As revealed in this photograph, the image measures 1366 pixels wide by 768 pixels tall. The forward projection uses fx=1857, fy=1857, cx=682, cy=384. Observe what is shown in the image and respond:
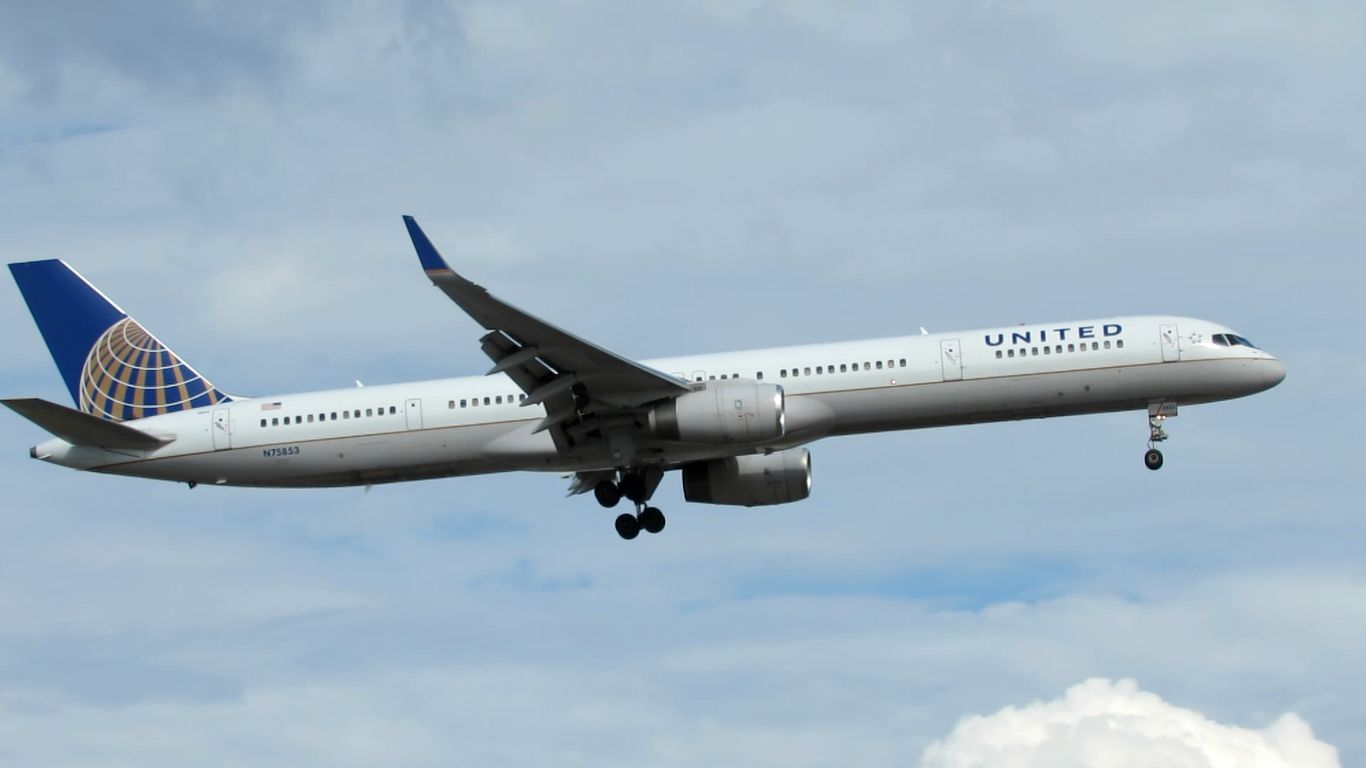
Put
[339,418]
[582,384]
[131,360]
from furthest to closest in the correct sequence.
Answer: [131,360], [339,418], [582,384]

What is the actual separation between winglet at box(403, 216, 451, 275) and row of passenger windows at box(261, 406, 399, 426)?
9.73m

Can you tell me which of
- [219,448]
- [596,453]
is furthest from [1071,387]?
[219,448]

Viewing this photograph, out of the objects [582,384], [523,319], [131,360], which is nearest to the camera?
[523,319]

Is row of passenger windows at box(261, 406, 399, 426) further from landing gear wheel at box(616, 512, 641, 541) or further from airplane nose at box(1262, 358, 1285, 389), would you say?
airplane nose at box(1262, 358, 1285, 389)

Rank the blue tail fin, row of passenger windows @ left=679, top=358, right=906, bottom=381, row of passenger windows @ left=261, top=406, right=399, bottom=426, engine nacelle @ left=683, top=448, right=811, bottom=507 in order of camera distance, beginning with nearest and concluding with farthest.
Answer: row of passenger windows @ left=679, top=358, right=906, bottom=381
row of passenger windows @ left=261, top=406, right=399, bottom=426
engine nacelle @ left=683, top=448, right=811, bottom=507
the blue tail fin

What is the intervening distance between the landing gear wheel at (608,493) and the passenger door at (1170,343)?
1491 cm

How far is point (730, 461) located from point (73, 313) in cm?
1967

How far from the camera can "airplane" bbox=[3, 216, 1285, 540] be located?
46094 millimetres

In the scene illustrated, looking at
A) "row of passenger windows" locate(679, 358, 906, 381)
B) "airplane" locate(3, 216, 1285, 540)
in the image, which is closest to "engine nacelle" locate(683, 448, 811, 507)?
"airplane" locate(3, 216, 1285, 540)

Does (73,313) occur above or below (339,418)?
above

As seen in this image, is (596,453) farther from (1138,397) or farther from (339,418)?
(1138,397)

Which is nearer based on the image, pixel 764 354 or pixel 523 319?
pixel 523 319

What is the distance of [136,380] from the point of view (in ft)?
173

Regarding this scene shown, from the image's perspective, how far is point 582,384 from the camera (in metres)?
46.4
